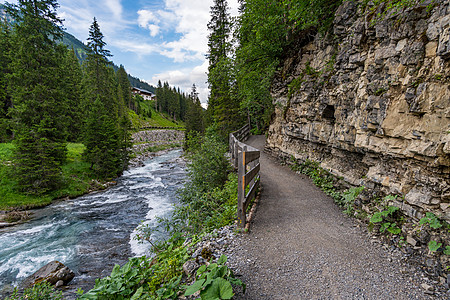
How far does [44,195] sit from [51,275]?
1095cm

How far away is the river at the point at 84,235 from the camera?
7457 millimetres

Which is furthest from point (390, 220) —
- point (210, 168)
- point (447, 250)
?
point (210, 168)

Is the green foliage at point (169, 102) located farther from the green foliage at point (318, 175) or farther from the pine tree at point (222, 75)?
the green foliage at point (318, 175)

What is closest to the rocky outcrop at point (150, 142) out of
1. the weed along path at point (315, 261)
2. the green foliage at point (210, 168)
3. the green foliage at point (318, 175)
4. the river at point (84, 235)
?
the river at point (84, 235)

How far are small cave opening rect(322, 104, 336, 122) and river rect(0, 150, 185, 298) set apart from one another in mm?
9331

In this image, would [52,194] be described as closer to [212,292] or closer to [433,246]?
[212,292]

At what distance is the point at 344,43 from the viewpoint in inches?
286

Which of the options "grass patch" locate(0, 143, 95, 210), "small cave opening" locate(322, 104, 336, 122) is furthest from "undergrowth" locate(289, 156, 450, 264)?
"grass patch" locate(0, 143, 95, 210)

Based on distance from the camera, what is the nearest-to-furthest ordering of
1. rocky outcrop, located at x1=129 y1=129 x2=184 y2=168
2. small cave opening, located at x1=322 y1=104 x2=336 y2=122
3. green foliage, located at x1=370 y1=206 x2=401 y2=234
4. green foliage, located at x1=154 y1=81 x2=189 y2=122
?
green foliage, located at x1=370 y1=206 x2=401 y2=234, small cave opening, located at x1=322 y1=104 x2=336 y2=122, rocky outcrop, located at x1=129 y1=129 x2=184 y2=168, green foliage, located at x1=154 y1=81 x2=189 y2=122

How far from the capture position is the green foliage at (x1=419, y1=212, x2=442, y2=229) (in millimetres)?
3364

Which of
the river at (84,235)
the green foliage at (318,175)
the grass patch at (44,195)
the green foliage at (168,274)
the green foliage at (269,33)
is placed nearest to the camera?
the green foliage at (168,274)

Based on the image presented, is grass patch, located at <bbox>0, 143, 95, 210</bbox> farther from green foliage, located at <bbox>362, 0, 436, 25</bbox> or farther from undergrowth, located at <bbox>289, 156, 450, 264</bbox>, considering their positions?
green foliage, located at <bbox>362, 0, 436, 25</bbox>

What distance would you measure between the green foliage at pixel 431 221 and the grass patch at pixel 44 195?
19.0 meters

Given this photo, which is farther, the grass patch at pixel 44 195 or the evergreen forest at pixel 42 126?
the evergreen forest at pixel 42 126
